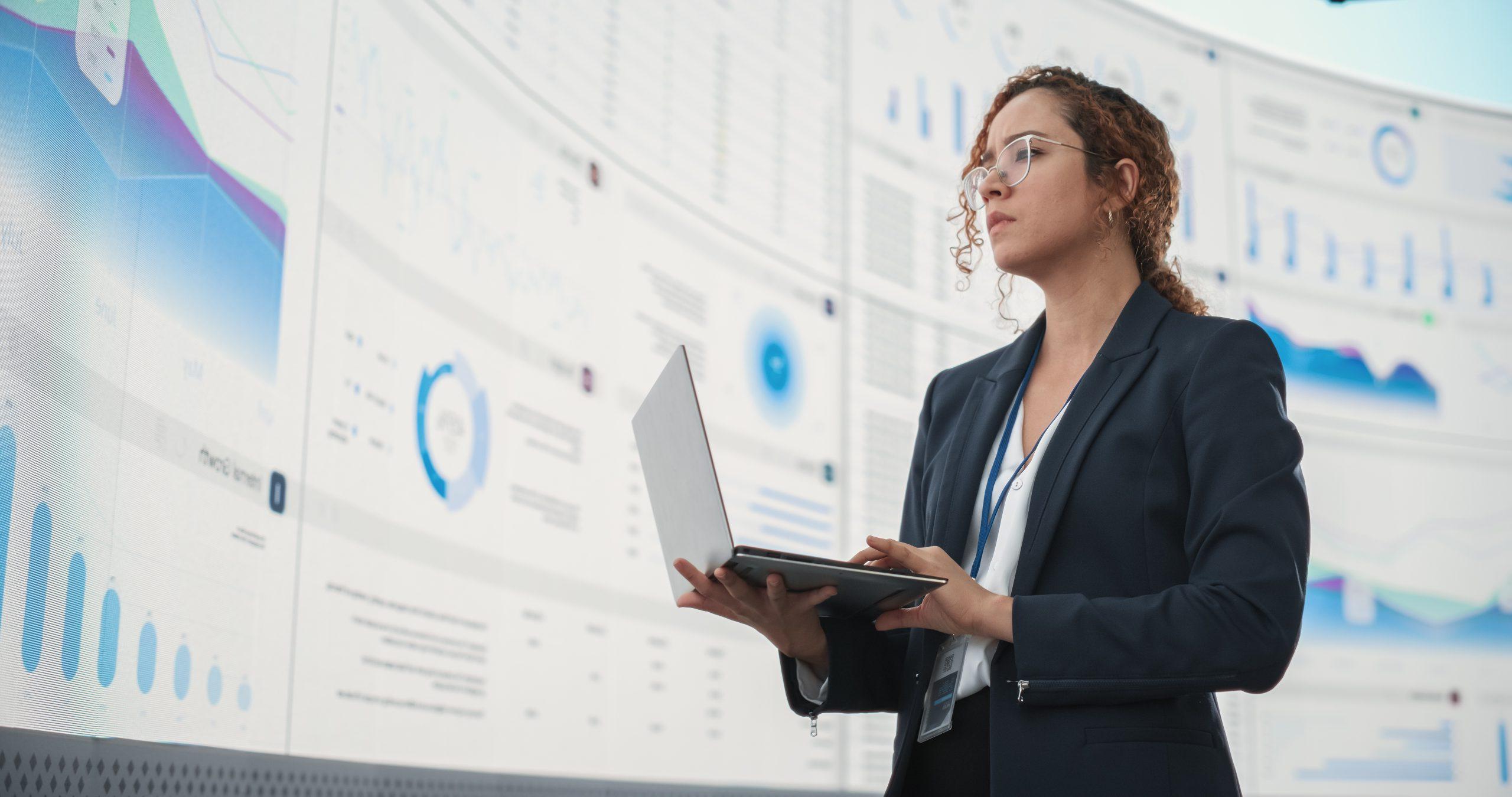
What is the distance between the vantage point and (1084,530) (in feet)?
3.33

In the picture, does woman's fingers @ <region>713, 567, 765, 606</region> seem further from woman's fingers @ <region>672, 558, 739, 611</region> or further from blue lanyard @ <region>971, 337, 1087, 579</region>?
→ blue lanyard @ <region>971, 337, 1087, 579</region>

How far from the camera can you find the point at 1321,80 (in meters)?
3.61

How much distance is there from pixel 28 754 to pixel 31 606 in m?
0.11

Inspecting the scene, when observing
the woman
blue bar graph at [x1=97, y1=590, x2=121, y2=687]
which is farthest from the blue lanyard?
blue bar graph at [x1=97, y1=590, x2=121, y2=687]

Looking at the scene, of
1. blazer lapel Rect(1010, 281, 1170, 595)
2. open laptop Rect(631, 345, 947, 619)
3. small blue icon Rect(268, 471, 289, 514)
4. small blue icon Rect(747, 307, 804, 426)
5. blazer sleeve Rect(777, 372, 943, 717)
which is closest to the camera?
open laptop Rect(631, 345, 947, 619)

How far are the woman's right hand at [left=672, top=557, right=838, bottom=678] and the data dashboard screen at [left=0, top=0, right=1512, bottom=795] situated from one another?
518 millimetres

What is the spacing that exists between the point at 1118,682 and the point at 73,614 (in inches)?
33.0

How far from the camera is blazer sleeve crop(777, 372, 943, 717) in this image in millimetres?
1141

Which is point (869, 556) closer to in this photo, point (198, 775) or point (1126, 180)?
point (1126, 180)

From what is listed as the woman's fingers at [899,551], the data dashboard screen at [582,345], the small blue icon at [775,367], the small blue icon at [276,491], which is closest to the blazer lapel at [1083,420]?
the woman's fingers at [899,551]

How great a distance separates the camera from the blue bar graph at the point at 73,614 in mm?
1055

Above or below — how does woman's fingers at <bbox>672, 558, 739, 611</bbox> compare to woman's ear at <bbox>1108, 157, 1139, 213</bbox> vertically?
below

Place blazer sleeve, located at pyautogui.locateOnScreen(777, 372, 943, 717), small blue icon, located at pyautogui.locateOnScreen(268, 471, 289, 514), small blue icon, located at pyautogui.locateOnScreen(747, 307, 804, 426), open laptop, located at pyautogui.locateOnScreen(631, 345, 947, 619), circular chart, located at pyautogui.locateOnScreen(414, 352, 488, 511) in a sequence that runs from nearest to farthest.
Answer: open laptop, located at pyautogui.locateOnScreen(631, 345, 947, 619) < blazer sleeve, located at pyautogui.locateOnScreen(777, 372, 943, 717) < small blue icon, located at pyautogui.locateOnScreen(268, 471, 289, 514) < circular chart, located at pyautogui.locateOnScreen(414, 352, 488, 511) < small blue icon, located at pyautogui.locateOnScreen(747, 307, 804, 426)

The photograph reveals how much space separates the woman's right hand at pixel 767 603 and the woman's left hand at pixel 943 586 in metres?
0.05
